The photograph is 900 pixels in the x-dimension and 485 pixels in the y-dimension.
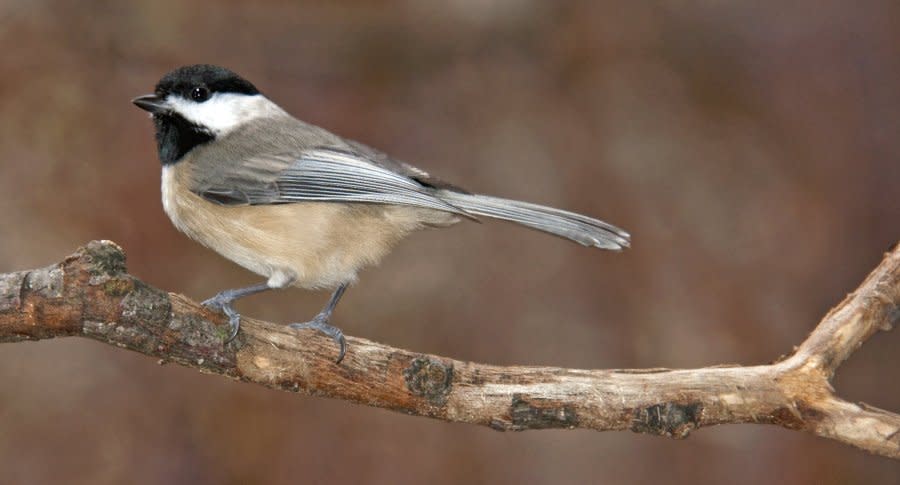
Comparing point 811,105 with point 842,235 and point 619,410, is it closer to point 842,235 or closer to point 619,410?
point 842,235

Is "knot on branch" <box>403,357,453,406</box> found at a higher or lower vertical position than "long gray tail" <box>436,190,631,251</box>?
lower

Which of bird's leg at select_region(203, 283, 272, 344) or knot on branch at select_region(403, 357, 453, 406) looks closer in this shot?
bird's leg at select_region(203, 283, 272, 344)

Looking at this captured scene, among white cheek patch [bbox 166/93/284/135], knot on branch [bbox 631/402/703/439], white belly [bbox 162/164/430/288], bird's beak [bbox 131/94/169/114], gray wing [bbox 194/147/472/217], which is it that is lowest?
knot on branch [bbox 631/402/703/439]

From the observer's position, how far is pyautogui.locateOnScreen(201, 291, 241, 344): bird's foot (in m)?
2.58

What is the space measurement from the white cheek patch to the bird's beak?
0.08ft

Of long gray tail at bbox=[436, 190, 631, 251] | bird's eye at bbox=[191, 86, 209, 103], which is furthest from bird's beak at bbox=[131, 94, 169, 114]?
long gray tail at bbox=[436, 190, 631, 251]

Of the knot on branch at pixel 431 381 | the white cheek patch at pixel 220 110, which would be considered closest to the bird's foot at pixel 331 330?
the knot on branch at pixel 431 381

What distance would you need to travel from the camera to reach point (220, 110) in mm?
3309

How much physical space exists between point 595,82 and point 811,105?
4.16 ft

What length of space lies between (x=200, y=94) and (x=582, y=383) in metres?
1.72

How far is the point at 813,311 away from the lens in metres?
4.99

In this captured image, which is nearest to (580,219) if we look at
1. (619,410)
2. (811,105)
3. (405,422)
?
(619,410)

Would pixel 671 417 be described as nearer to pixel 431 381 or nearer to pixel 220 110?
pixel 431 381

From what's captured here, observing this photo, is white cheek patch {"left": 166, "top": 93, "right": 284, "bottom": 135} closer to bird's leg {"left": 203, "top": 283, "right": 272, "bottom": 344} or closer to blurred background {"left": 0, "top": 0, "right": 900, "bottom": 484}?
bird's leg {"left": 203, "top": 283, "right": 272, "bottom": 344}
